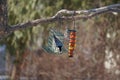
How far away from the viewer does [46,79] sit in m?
11.9

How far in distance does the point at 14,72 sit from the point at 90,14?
6.63 m

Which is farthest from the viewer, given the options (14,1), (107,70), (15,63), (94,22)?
(15,63)

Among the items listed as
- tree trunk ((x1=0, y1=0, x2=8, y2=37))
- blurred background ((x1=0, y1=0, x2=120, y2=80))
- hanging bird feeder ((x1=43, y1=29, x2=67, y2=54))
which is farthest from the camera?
blurred background ((x1=0, y1=0, x2=120, y2=80))

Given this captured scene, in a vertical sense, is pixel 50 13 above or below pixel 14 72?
above

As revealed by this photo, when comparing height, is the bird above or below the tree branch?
below

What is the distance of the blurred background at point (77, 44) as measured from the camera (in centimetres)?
878

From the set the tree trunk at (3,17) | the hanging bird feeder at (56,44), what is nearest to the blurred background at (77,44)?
the hanging bird feeder at (56,44)

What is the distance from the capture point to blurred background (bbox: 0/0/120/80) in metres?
8.78

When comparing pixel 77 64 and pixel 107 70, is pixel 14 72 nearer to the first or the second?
pixel 77 64

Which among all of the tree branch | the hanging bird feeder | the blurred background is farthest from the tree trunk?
the blurred background

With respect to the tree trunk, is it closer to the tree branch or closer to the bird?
the tree branch

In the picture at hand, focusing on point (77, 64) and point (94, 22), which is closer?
point (94, 22)

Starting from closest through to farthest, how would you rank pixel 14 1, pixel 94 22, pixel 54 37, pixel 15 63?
pixel 54 37 → pixel 14 1 → pixel 94 22 → pixel 15 63

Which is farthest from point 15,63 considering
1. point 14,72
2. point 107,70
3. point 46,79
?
point 107,70
